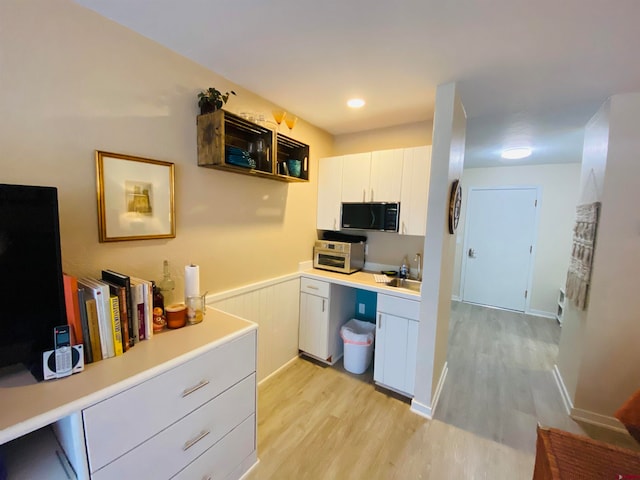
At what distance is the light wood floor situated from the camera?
1610mm

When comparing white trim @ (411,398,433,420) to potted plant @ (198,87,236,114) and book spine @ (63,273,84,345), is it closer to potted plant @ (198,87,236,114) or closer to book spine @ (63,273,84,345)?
book spine @ (63,273,84,345)

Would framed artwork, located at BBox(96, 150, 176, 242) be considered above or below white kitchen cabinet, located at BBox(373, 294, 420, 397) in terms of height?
above

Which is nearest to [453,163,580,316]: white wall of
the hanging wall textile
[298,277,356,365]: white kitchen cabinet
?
the hanging wall textile

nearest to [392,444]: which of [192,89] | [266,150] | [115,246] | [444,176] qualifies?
[444,176]

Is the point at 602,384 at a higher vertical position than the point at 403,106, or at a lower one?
lower

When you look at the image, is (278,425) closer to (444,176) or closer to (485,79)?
(444,176)

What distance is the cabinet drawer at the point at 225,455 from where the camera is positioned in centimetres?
126

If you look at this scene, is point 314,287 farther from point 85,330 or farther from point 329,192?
point 85,330

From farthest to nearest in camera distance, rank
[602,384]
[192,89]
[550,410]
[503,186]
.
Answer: [503,186] → [550,410] → [602,384] → [192,89]

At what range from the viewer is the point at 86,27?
1.24 meters

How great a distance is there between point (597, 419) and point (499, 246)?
2.81 m

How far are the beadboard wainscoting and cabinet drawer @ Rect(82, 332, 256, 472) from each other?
629 mm

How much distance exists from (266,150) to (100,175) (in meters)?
1.02

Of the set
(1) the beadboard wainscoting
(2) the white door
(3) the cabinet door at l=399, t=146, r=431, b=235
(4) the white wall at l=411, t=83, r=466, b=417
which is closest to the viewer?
(4) the white wall at l=411, t=83, r=466, b=417
